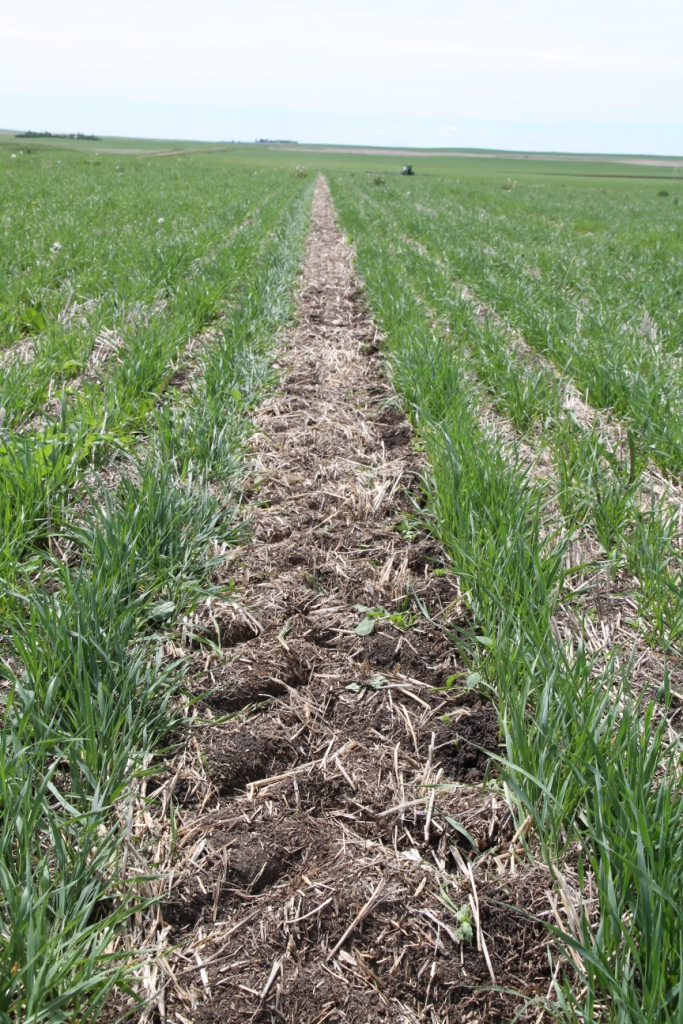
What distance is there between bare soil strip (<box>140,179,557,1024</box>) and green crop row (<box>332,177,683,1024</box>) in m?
0.13

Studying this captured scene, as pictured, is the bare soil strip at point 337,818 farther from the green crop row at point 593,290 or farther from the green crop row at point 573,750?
the green crop row at point 593,290

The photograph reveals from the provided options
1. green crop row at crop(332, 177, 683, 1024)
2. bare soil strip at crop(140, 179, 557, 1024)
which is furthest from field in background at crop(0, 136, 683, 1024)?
bare soil strip at crop(140, 179, 557, 1024)

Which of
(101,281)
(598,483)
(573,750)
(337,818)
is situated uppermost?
(101,281)

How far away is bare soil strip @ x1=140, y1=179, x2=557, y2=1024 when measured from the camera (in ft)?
4.41

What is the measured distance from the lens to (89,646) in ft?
6.00

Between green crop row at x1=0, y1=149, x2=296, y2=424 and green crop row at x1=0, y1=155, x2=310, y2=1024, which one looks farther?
green crop row at x1=0, y1=149, x2=296, y2=424

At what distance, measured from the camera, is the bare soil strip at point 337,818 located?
134 centimetres

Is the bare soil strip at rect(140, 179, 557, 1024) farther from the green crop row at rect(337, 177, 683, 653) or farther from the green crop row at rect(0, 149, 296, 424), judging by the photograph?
the green crop row at rect(0, 149, 296, 424)

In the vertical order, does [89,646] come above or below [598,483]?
below

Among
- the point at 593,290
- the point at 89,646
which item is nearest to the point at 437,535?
the point at 89,646

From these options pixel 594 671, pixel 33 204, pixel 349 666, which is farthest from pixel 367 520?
pixel 33 204

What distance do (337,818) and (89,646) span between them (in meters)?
0.83

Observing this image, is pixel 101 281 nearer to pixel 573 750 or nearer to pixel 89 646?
pixel 89 646

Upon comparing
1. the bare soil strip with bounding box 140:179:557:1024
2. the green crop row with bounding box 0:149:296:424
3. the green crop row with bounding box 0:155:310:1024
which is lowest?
the bare soil strip with bounding box 140:179:557:1024
